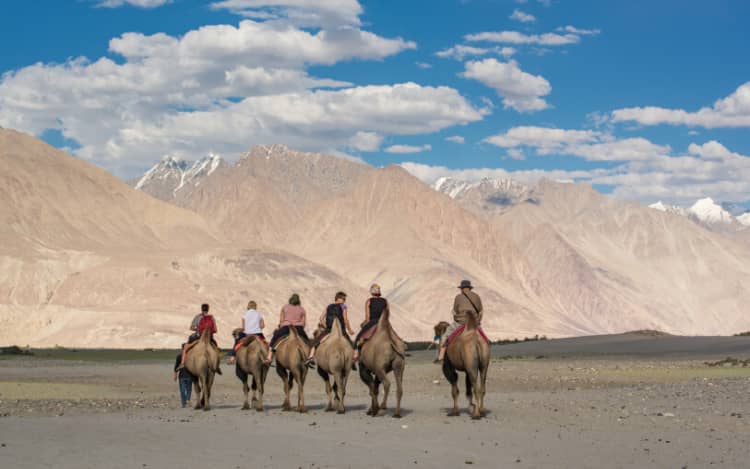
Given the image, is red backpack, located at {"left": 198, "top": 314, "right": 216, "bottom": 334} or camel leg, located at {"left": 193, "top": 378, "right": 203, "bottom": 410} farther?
red backpack, located at {"left": 198, "top": 314, "right": 216, "bottom": 334}

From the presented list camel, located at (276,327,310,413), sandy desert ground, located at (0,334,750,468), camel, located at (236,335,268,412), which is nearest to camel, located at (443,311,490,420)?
sandy desert ground, located at (0,334,750,468)

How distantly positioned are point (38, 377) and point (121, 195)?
14114 cm

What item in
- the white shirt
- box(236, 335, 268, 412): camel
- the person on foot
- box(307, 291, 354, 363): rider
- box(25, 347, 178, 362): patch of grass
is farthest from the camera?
box(25, 347, 178, 362): patch of grass

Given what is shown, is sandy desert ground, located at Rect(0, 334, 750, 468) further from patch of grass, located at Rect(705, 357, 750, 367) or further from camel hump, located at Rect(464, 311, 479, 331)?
patch of grass, located at Rect(705, 357, 750, 367)

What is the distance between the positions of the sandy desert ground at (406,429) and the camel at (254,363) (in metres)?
0.68

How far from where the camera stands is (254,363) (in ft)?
72.8

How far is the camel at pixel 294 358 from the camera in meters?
21.3

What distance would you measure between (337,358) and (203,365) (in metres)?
3.38

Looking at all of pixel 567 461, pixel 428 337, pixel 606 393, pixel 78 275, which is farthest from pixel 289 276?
pixel 567 461

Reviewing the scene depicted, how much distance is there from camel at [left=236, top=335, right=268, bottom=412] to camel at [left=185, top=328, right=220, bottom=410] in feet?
1.78

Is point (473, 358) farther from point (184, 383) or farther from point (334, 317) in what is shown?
point (184, 383)

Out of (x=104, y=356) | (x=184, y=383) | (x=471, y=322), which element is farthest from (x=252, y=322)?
(x=104, y=356)

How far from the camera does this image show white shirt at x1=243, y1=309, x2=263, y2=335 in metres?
22.6

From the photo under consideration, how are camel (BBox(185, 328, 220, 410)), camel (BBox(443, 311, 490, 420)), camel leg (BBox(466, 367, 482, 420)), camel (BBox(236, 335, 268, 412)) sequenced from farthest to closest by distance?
1. camel (BBox(185, 328, 220, 410))
2. camel (BBox(236, 335, 268, 412))
3. camel (BBox(443, 311, 490, 420))
4. camel leg (BBox(466, 367, 482, 420))
